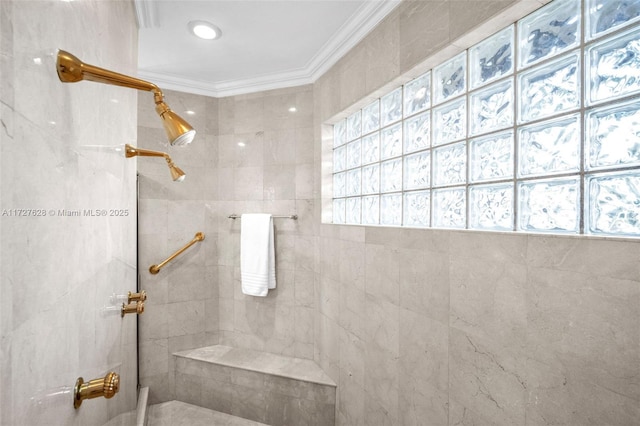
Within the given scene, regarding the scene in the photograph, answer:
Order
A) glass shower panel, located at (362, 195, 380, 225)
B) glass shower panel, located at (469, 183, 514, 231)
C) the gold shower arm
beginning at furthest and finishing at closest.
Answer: glass shower panel, located at (362, 195, 380, 225) < glass shower panel, located at (469, 183, 514, 231) < the gold shower arm

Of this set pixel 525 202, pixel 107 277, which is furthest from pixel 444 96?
pixel 107 277

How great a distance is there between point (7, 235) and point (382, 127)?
1627 mm

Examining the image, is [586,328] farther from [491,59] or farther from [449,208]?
[491,59]

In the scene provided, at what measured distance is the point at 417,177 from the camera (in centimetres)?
154

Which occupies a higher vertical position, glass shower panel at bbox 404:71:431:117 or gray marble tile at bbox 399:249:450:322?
glass shower panel at bbox 404:71:431:117

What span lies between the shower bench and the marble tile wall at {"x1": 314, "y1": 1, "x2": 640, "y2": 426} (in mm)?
174

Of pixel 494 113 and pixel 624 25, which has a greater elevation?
pixel 624 25

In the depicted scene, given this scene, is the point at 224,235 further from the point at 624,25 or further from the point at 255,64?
the point at 624,25

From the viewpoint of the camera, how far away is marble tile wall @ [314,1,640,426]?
81 centimetres

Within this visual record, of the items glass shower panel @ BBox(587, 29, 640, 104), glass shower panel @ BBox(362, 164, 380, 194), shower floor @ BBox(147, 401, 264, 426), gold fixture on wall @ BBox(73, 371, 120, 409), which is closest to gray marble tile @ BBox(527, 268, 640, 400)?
glass shower panel @ BBox(587, 29, 640, 104)

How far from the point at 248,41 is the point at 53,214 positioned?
1.83m

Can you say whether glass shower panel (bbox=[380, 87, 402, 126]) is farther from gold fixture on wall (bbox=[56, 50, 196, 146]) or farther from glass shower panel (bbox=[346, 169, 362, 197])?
gold fixture on wall (bbox=[56, 50, 196, 146])

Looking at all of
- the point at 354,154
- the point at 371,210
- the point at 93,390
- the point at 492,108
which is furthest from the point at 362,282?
the point at 93,390

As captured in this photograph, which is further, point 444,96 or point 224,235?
point 224,235
